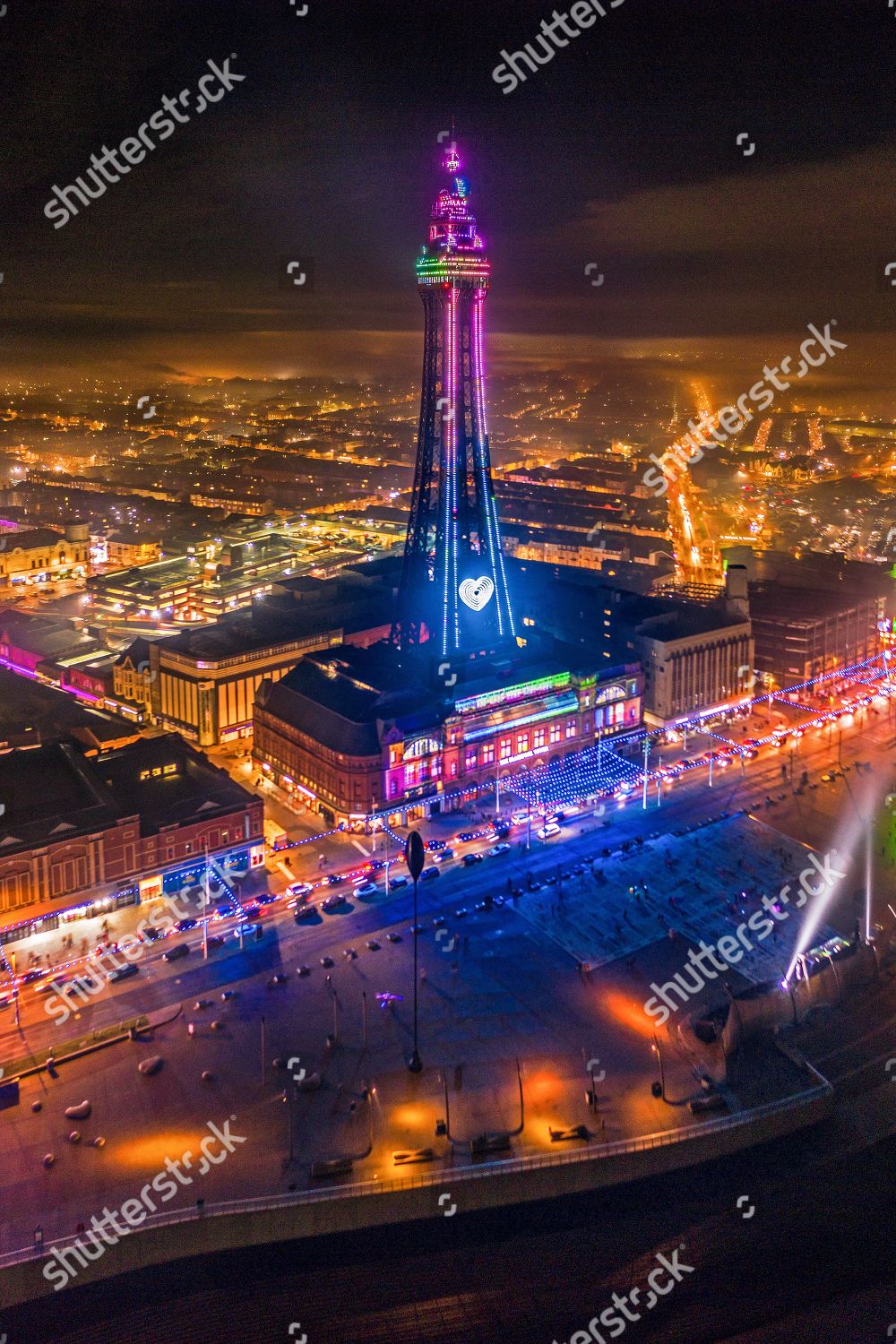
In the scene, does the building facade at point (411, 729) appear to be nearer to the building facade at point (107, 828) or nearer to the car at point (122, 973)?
the building facade at point (107, 828)

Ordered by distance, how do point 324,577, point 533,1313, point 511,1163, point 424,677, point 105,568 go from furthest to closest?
point 105,568 < point 324,577 < point 424,677 < point 511,1163 < point 533,1313

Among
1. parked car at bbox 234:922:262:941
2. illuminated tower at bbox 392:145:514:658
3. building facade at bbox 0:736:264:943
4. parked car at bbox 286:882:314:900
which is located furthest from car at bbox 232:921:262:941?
illuminated tower at bbox 392:145:514:658

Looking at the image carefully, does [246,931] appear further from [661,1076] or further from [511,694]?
[511,694]

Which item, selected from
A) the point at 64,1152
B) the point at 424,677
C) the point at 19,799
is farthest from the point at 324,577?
the point at 64,1152

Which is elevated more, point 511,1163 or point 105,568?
point 105,568

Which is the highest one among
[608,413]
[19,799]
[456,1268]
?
[608,413]

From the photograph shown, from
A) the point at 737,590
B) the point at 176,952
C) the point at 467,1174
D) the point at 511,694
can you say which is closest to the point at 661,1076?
the point at 467,1174

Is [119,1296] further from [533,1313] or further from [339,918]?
[339,918]
